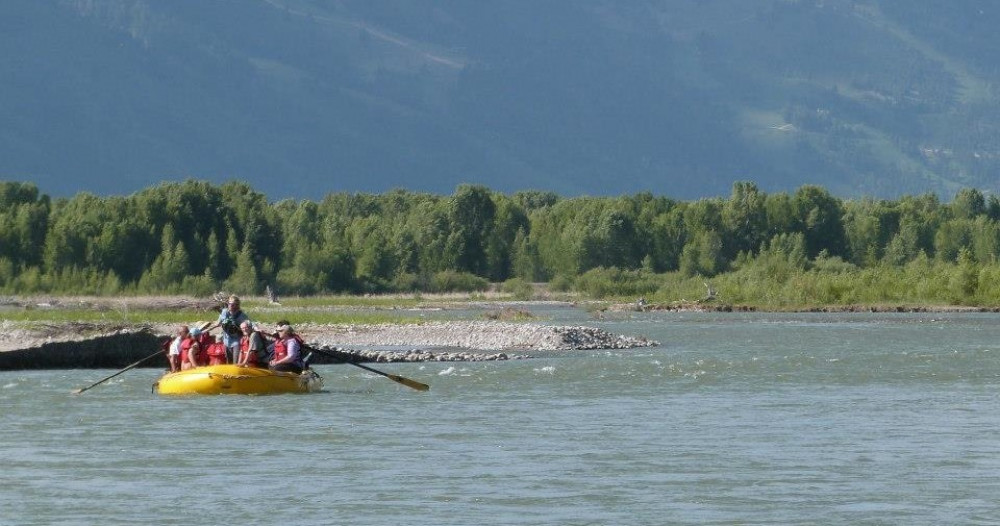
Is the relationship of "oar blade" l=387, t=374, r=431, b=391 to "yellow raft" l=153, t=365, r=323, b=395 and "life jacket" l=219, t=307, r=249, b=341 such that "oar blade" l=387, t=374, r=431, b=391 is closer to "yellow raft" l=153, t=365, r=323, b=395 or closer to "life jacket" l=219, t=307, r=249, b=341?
"yellow raft" l=153, t=365, r=323, b=395

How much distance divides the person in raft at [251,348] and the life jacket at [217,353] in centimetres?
73

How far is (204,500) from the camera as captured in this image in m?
25.6

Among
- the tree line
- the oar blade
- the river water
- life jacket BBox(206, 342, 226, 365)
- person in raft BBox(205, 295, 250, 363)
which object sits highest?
the tree line

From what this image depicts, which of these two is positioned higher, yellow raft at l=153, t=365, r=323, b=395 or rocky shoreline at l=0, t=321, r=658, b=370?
rocky shoreline at l=0, t=321, r=658, b=370

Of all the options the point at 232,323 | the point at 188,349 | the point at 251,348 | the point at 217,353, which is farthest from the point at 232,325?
the point at 188,349

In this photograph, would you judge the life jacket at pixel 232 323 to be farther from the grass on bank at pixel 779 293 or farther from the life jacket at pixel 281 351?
the grass on bank at pixel 779 293

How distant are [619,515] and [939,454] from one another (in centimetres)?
787

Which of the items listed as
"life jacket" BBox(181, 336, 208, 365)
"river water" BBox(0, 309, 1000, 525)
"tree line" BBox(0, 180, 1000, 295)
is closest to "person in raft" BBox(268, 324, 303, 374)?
"river water" BBox(0, 309, 1000, 525)

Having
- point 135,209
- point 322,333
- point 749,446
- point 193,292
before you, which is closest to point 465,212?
point 135,209

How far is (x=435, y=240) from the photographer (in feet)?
558

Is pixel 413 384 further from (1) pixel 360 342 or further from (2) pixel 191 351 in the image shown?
(1) pixel 360 342

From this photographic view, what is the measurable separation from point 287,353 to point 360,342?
2295 centimetres

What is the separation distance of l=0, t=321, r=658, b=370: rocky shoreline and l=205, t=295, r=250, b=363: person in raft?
734 centimetres

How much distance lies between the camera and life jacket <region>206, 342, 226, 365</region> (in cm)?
4181
